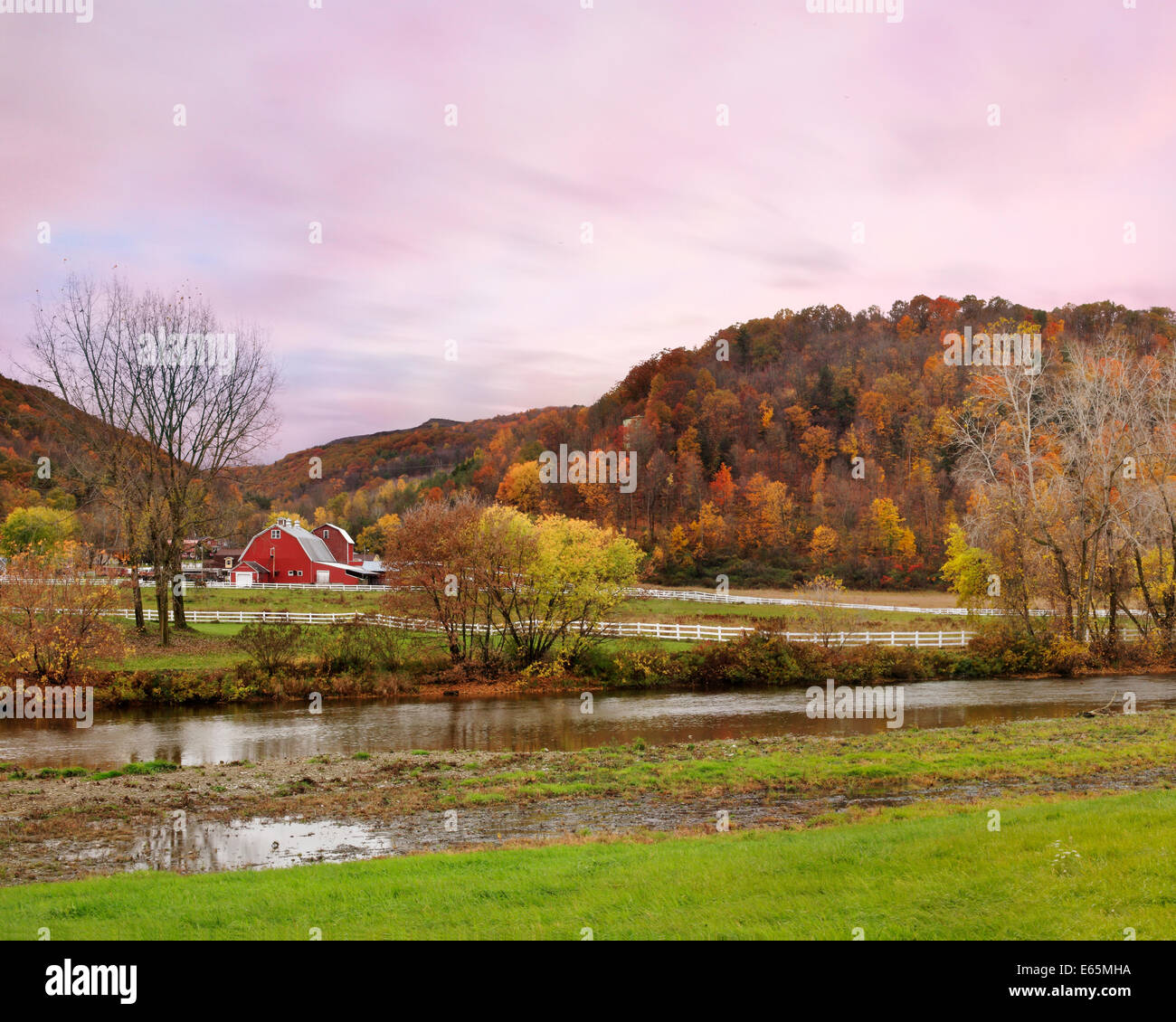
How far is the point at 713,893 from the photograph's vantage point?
8.26 m

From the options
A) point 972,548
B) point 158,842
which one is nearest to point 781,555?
point 972,548

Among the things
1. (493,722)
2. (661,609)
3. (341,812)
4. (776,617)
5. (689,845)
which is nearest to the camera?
(689,845)

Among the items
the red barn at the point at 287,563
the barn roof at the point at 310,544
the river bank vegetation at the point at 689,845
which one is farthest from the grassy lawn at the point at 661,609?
the river bank vegetation at the point at 689,845

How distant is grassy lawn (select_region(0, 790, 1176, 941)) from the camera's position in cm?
698

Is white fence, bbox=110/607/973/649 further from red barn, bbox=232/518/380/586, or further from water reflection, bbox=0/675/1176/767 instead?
red barn, bbox=232/518/380/586

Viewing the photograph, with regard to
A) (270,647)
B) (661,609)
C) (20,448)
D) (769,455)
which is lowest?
(661,609)

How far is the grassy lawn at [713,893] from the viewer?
6.98 meters

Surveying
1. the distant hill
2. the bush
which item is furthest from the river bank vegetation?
the distant hill

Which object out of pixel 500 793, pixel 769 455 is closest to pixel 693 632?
pixel 500 793

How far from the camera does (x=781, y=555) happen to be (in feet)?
282

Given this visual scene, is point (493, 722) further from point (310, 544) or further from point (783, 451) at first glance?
point (783, 451)

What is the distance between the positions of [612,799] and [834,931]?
354 inches
